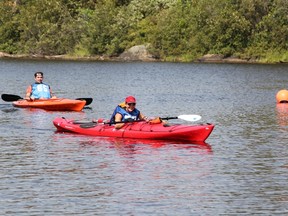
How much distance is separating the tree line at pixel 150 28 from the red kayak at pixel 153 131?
71.6 meters

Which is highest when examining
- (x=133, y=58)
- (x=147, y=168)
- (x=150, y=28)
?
(x=147, y=168)

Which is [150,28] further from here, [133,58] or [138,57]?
[133,58]

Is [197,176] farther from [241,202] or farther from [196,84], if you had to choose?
[196,84]

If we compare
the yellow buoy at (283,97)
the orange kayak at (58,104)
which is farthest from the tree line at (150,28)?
the orange kayak at (58,104)

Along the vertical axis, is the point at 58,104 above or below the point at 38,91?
below

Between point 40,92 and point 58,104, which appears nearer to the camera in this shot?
point 58,104

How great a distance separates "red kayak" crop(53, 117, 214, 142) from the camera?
24797 mm

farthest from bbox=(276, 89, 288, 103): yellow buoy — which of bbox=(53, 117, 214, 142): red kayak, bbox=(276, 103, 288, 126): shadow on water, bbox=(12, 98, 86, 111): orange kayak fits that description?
bbox=(53, 117, 214, 142): red kayak

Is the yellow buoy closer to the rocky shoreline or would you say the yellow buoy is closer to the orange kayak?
the orange kayak

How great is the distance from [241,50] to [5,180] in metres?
82.1

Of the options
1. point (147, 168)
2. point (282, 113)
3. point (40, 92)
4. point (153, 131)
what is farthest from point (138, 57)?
point (147, 168)

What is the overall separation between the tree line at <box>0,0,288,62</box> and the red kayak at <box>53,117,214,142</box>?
71.6m

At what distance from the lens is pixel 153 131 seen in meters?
25.1

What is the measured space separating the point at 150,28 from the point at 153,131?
80.3 metres
